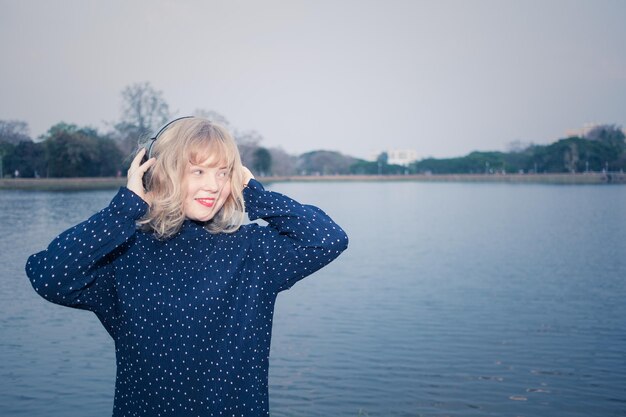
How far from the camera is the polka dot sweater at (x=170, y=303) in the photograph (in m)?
1.64

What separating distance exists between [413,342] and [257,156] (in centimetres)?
8176

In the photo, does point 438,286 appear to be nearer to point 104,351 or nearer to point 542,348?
point 542,348

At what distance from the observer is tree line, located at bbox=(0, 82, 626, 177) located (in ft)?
185

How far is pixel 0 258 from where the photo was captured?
17359 mm

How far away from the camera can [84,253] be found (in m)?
1.60

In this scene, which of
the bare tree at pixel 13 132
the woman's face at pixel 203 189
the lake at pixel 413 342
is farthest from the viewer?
the bare tree at pixel 13 132

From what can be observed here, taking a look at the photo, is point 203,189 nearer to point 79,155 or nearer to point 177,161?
point 177,161

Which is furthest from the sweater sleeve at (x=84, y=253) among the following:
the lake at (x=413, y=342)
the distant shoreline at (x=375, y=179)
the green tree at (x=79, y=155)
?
the green tree at (x=79, y=155)

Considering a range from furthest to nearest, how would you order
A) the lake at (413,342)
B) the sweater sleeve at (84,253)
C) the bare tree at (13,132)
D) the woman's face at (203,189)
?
1. the bare tree at (13,132)
2. the lake at (413,342)
3. the woman's face at (203,189)
4. the sweater sleeve at (84,253)

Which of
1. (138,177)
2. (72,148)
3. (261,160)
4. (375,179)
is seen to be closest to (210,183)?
(138,177)

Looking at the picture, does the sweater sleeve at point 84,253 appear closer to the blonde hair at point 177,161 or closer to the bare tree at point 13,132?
the blonde hair at point 177,161

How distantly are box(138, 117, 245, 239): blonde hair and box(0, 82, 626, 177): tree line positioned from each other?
1.56 feet

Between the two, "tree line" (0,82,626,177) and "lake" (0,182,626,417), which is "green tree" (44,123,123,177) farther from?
"lake" (0,182,626,417)

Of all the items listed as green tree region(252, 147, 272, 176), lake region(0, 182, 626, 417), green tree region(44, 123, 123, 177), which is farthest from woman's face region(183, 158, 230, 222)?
green tree region(252, 147, 272, 176)
